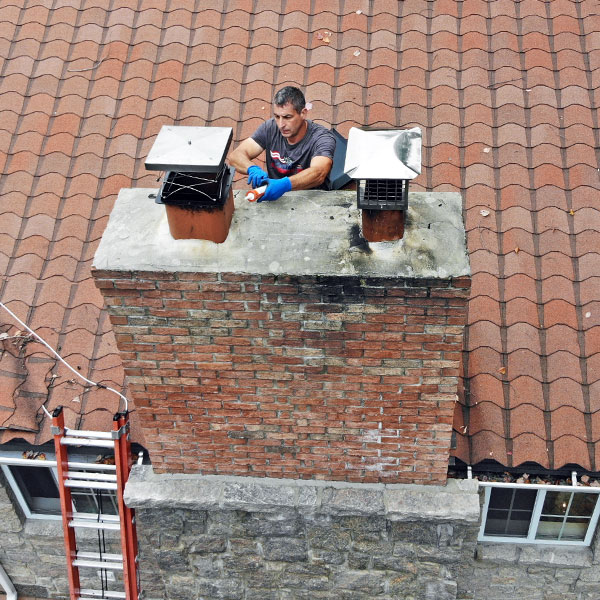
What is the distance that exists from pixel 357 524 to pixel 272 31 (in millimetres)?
4987

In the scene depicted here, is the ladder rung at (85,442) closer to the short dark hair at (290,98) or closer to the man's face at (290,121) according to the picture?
the man's face at (290,121)

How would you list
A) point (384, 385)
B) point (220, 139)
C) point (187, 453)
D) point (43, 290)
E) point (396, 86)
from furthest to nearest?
1. point (396, 86)
2. point (43, 290)
3. point (187, 453)
4. point (384, 385)
5. point (220, 139)

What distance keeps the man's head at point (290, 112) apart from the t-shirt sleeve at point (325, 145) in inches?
6.8

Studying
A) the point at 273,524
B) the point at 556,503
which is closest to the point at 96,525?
the point at 273,524

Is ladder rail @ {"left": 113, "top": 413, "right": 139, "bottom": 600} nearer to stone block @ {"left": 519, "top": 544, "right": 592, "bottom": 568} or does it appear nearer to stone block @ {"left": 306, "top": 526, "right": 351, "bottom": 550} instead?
stone block @ {"left": 306, "top": 526, "right": 351, "bottom": 550}

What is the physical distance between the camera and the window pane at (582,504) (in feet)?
22.3

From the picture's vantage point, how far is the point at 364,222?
15.9 ft

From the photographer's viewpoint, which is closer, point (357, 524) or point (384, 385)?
point (384, 385)

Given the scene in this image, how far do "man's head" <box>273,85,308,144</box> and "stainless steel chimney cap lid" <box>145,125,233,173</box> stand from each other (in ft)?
2.95

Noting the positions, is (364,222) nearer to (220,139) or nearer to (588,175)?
(220,139)

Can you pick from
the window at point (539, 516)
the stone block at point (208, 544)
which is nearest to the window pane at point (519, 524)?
the window at point (539, 516)

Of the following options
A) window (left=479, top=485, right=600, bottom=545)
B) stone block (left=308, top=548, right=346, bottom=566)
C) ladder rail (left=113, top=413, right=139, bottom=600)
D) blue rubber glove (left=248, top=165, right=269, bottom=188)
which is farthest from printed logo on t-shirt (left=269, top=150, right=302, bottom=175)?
window (left=479, top=485, right=600, bottom=545)

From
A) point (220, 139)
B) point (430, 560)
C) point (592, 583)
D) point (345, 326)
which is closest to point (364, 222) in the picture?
point (345, 326)

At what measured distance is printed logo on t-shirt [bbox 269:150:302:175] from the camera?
6.03 m
